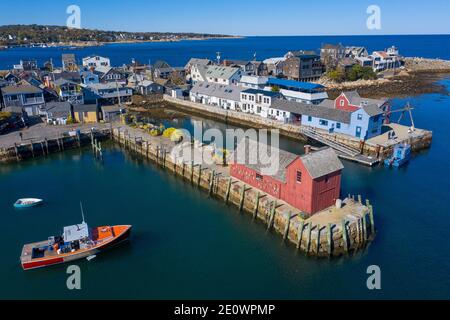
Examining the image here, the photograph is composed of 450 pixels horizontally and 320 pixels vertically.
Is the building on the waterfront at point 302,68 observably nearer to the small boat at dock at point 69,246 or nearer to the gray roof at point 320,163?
the gray roof at point 320,163

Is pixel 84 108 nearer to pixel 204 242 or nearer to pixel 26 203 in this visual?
pixel 26 203

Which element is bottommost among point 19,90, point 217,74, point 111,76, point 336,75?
point 336,75

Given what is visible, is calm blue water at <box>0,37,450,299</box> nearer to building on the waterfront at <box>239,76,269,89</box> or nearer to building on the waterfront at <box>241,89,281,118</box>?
building on the waterfront at <box>241,89,281,118</box>

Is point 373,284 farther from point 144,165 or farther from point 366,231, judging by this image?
point 144,165

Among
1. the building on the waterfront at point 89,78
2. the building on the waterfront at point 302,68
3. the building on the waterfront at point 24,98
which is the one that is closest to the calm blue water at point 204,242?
the building on the waterfront at point 24,98

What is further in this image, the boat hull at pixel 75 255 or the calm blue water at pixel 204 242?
the boat hull at pixel 75 255

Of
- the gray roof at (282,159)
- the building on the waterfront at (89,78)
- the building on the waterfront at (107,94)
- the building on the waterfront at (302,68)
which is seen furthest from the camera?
the building on the waterfront at (302,68)

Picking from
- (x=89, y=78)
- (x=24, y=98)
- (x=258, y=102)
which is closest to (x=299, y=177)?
(x=258, y=102)

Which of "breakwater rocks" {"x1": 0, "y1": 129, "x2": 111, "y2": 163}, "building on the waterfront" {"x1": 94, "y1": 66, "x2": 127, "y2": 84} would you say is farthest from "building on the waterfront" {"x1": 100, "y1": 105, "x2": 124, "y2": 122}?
"building on the waterfront" {"x1": 94, "y1": 66, "x2": 127, "y2": 84}
